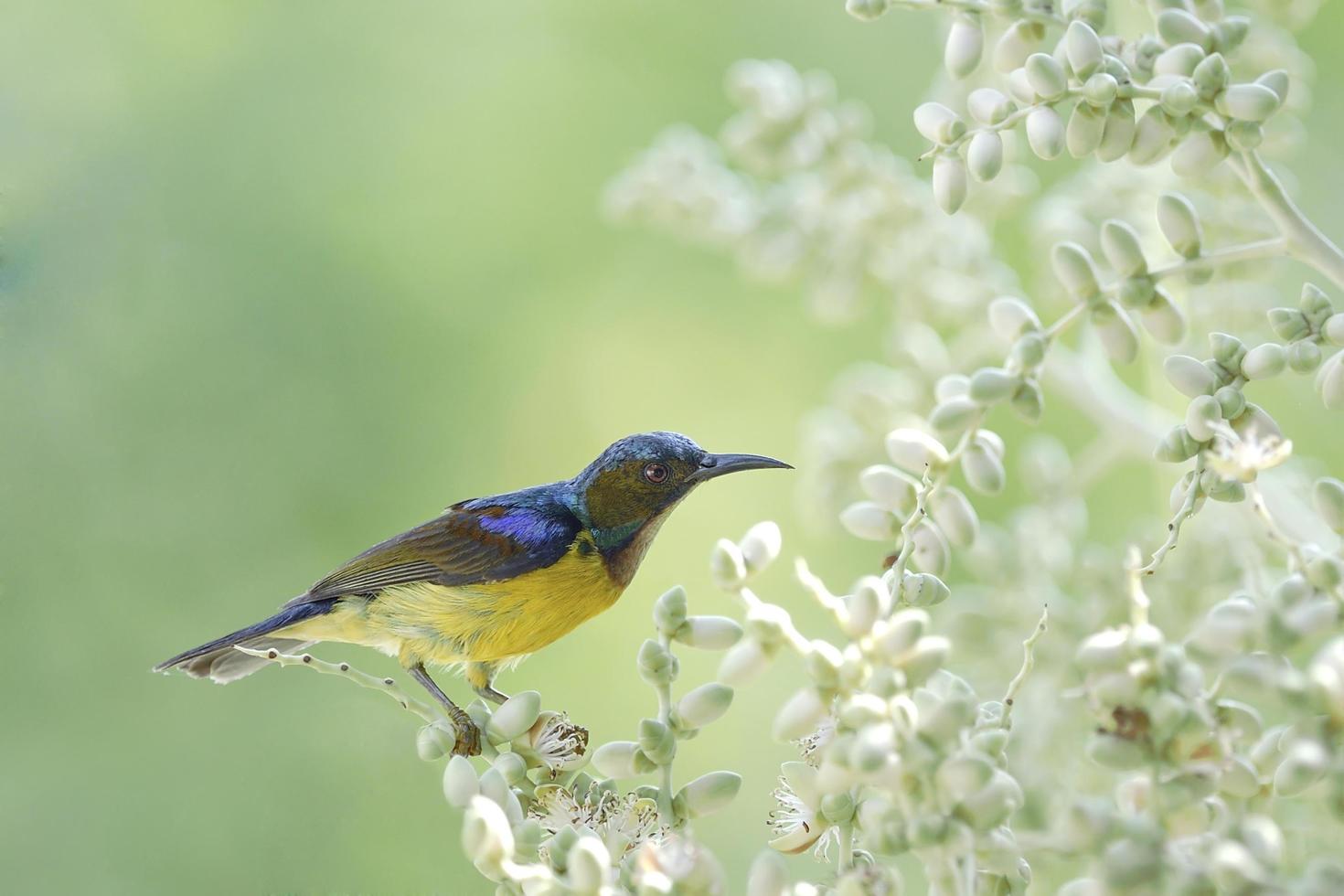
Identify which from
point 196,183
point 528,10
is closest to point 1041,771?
point 196,183

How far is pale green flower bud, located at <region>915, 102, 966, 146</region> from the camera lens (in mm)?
1035

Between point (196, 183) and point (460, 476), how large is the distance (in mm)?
1123

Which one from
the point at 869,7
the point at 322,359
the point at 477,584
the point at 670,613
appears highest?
the point at 322,359

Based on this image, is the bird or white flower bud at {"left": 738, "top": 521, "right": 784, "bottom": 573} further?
the bird

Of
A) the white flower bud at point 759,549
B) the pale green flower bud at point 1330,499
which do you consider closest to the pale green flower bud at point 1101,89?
the pale green flower bud at point 1330,499

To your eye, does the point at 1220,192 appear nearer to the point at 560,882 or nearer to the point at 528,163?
the point at 560,882

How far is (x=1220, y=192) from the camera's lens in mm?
1486

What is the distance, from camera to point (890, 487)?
0.98 meters

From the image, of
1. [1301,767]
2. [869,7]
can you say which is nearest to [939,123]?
[869,7]

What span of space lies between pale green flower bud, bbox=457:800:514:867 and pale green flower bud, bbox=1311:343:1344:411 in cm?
68

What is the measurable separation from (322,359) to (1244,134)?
9.59 ft

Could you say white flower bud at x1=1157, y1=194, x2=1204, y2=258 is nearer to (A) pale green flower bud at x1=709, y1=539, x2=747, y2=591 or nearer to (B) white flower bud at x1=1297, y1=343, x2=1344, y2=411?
(B) white flower bud at x1=1297, y1=343, x2=1344, y2=411

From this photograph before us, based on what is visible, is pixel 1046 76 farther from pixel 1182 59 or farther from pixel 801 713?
pixel 801 713

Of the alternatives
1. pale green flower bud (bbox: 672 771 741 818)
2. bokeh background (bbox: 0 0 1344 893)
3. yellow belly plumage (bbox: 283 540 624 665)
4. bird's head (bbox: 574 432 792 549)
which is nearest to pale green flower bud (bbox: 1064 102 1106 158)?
pale green flower bud (bbox: 672 771 741 818)
